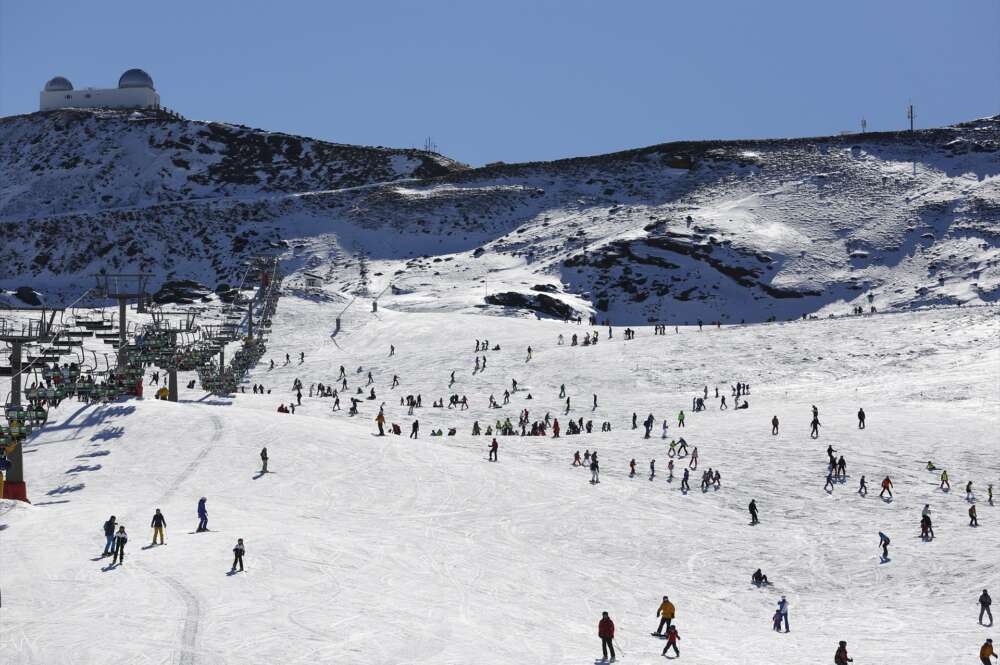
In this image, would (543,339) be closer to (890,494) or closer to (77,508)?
(890,494)

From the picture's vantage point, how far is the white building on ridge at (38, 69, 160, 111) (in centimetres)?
14862

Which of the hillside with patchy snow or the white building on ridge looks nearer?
the hillside with patchy snow

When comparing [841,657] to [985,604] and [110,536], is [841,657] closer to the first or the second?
[985,604]

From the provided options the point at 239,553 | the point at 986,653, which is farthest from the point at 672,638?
the point at 239,553

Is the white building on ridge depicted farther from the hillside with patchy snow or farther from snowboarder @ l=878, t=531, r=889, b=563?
snowboarder @ l=878, t=531, r=889, b=563

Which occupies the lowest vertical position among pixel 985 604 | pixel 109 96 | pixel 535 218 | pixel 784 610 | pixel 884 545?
pixel 784 610

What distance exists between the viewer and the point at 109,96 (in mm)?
148750

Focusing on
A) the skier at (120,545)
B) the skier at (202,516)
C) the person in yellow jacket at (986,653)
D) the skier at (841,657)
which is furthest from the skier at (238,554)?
the person in yellow jacket at (986,653)

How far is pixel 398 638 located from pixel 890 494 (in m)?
22.5

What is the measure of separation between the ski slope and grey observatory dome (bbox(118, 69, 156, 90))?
10160 cm

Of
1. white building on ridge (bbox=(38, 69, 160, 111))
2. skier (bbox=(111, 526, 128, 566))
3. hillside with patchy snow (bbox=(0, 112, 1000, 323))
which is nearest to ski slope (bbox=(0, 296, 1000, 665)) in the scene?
skier (bbox=(111, 526, 128, 566))

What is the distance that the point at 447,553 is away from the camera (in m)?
31.3

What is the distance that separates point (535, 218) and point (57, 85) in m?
77.5

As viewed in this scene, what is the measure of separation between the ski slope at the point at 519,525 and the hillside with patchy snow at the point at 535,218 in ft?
96.4
